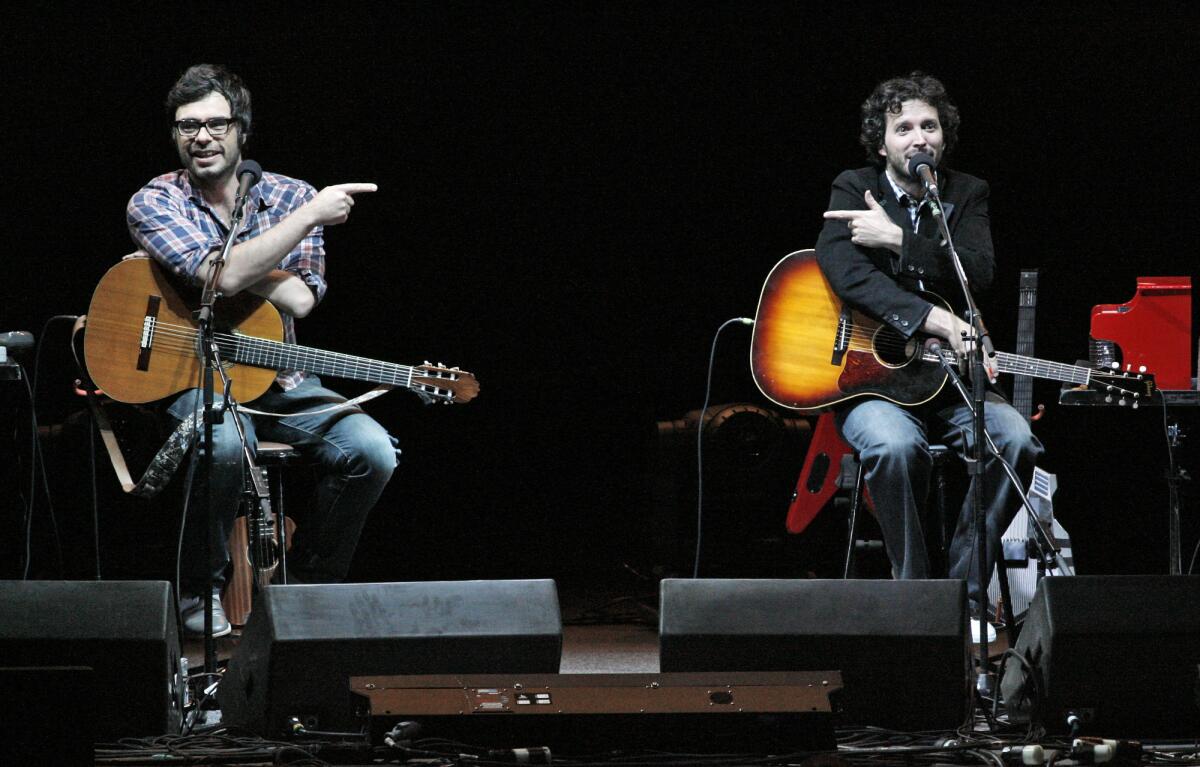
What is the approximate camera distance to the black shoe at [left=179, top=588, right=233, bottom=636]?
3.73 m

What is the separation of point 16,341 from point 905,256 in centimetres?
256

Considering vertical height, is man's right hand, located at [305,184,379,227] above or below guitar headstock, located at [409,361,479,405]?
above

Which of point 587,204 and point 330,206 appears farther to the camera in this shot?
point 587,204

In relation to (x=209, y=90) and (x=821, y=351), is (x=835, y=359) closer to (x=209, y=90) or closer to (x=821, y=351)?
(x=821, y=351)

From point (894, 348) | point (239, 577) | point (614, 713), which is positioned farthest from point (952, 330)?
point (239, 577)

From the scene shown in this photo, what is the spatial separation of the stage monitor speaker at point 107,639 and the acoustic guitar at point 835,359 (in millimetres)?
1901

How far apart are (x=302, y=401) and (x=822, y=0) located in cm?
281

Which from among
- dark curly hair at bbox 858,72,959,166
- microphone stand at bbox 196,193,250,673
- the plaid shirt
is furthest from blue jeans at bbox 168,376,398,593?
dark curly hair at bbox 858,72,959,166

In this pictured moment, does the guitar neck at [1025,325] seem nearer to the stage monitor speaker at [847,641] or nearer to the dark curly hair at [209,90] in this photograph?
the stage monitor speaker at [847,641]

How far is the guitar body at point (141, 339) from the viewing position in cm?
366

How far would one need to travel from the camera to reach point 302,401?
3834mm

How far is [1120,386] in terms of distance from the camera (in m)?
3.97

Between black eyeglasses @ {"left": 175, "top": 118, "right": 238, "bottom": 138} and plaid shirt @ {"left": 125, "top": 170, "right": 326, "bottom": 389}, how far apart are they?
16cm

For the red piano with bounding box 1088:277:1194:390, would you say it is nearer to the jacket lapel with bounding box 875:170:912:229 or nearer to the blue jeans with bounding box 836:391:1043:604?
the blue jeans with bounding box 836:391:1043:604
